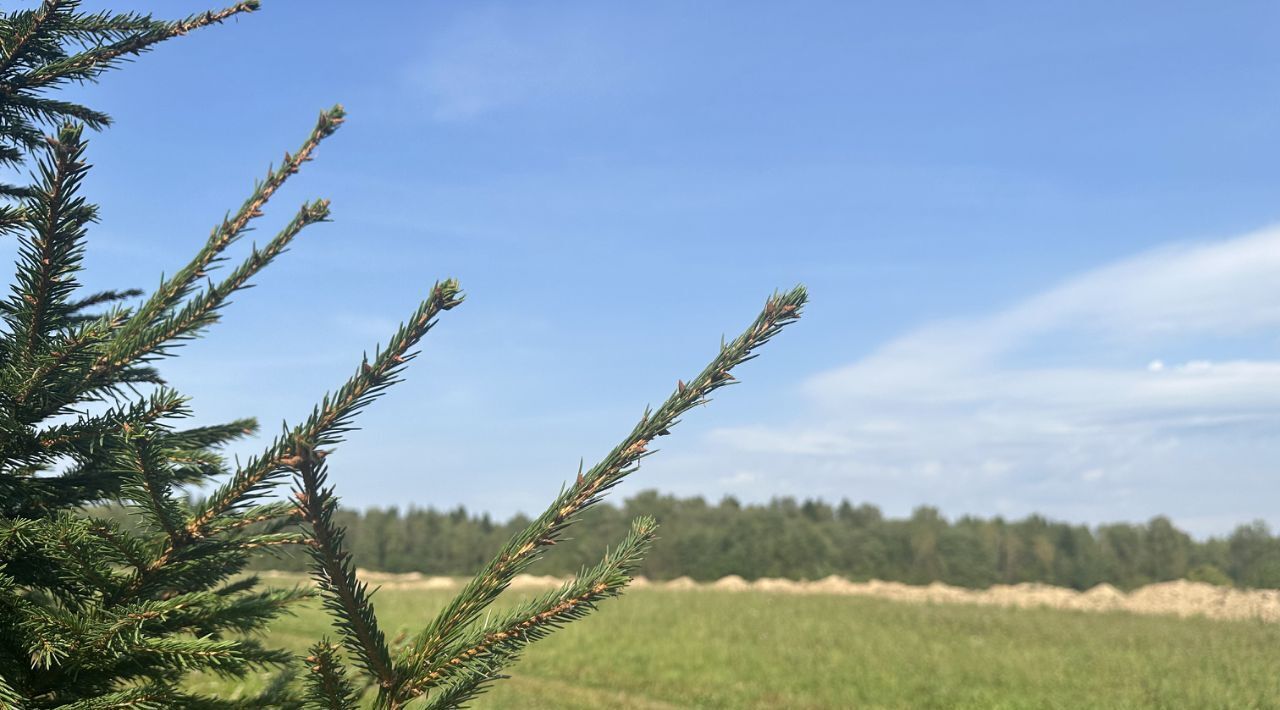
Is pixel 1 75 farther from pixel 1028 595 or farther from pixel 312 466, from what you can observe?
pixel 1028 595

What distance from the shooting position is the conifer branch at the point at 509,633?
6.64 ft

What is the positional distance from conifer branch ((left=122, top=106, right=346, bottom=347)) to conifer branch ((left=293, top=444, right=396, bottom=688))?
1718 millimetres

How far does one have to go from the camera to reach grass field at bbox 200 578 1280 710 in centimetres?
1544

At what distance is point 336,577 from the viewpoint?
178 cm

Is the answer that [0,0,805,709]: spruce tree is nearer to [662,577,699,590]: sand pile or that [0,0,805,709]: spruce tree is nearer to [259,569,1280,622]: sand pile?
[259,569,1280,622]: sand pile

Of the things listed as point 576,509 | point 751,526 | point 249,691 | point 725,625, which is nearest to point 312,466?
point 576,509

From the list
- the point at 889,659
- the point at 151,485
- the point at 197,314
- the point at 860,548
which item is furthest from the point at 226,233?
the point at 860,548

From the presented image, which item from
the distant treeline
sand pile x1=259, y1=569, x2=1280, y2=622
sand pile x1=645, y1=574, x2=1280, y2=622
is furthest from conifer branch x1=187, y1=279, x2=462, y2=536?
the distant treeline

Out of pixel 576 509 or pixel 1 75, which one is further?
pixel 1 75

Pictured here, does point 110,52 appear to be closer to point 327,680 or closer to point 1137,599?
point 327,680

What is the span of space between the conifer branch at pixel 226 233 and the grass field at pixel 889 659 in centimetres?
1056

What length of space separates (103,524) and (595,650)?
2072cm

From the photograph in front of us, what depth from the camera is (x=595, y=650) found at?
71.3 ft

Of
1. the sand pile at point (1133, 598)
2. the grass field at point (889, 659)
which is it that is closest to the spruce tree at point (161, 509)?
the grass field at point (889, 659)
